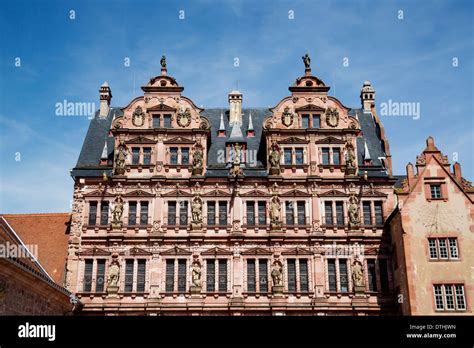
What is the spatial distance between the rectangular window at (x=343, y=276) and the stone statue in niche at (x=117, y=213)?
45.5ft

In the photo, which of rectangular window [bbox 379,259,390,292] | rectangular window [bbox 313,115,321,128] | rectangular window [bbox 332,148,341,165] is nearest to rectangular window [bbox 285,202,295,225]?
rectangular window [bbox 332,148,341,165]

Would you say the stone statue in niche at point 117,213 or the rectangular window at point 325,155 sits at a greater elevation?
the rectangular window at point 325,155

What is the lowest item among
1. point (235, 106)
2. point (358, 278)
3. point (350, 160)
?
point (358, 278)

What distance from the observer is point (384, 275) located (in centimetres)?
3369

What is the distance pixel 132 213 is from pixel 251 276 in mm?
8470

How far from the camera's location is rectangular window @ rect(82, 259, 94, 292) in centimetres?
3322

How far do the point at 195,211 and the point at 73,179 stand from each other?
828 centimetres

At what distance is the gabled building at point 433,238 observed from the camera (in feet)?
100

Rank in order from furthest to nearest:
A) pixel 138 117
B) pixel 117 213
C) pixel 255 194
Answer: pixel 138 117 → pixel 255 194 → pixel 117 213

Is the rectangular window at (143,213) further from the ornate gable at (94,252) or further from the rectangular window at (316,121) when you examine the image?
the rectangular window at (316,121)

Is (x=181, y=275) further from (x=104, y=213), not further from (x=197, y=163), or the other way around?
(x=197, y=163)

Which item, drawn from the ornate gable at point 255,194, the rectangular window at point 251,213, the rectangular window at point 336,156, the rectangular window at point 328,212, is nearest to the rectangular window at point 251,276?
the rectangular window at point 251,213

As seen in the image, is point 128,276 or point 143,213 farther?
point 143,213

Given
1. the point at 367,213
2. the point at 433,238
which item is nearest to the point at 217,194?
the point at 367,213
